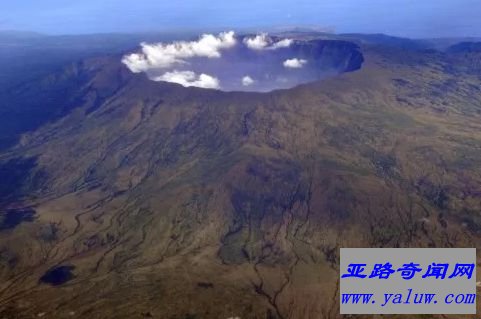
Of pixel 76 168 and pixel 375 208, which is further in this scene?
pixel 76 168

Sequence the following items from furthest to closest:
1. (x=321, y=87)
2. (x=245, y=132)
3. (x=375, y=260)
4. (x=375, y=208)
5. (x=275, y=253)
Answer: (x=321, y=87)
(x=245, y=132)
(x=375, y=208)
(x=275, y=253)
(x=375, y=260)

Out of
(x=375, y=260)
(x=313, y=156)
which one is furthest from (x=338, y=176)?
(x=375, y=260)

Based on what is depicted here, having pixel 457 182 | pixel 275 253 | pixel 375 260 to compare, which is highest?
pixel 375 260

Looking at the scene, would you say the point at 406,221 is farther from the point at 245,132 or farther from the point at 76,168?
the point at 76,168

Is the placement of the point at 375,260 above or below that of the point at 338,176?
above

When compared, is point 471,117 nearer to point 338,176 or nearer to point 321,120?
point 321,120

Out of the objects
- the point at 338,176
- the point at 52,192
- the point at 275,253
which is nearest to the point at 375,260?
the point at 275,253

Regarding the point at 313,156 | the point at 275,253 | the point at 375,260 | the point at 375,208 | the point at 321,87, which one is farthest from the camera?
the point at 321,87
